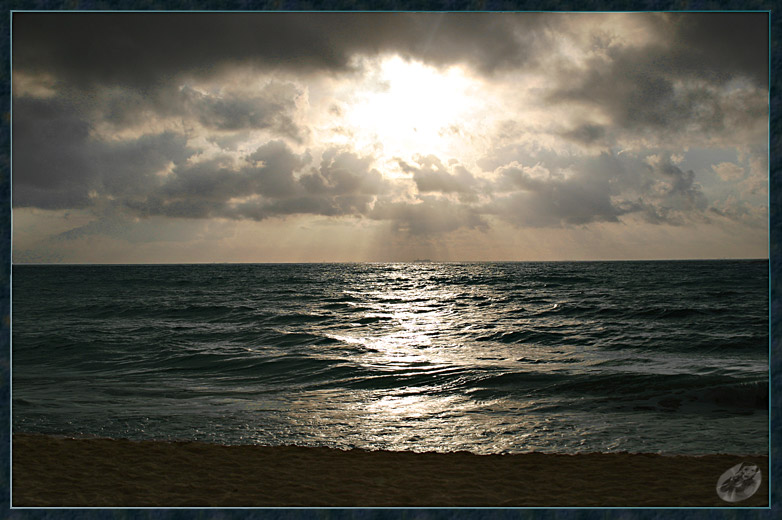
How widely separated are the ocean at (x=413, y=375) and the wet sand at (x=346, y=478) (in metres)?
0.26

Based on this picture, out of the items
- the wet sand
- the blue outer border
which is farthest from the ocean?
the wet sand

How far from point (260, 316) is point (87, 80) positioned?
893 cm

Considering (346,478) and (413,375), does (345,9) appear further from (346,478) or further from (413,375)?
(413,375)

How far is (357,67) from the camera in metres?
3.14

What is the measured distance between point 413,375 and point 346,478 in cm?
262

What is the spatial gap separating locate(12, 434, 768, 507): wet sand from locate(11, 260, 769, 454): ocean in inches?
10.4

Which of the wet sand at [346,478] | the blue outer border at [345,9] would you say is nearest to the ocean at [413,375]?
the blue outer border at [345,9]

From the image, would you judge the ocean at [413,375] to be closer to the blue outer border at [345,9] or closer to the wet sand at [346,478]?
the blue outer border at [345,9]

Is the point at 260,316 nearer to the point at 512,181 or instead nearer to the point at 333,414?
the point at 333,414

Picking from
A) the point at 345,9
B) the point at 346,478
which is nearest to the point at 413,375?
the point at 346,478

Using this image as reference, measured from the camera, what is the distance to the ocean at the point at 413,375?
3555 millimetres

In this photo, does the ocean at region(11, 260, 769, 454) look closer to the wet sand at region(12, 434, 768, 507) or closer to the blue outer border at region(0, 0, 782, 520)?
the blue outer border at region(0, 0, 782, 520)

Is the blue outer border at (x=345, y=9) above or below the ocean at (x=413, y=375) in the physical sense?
above

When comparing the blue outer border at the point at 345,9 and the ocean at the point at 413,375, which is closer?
the blue outer border at the point at 345,9
